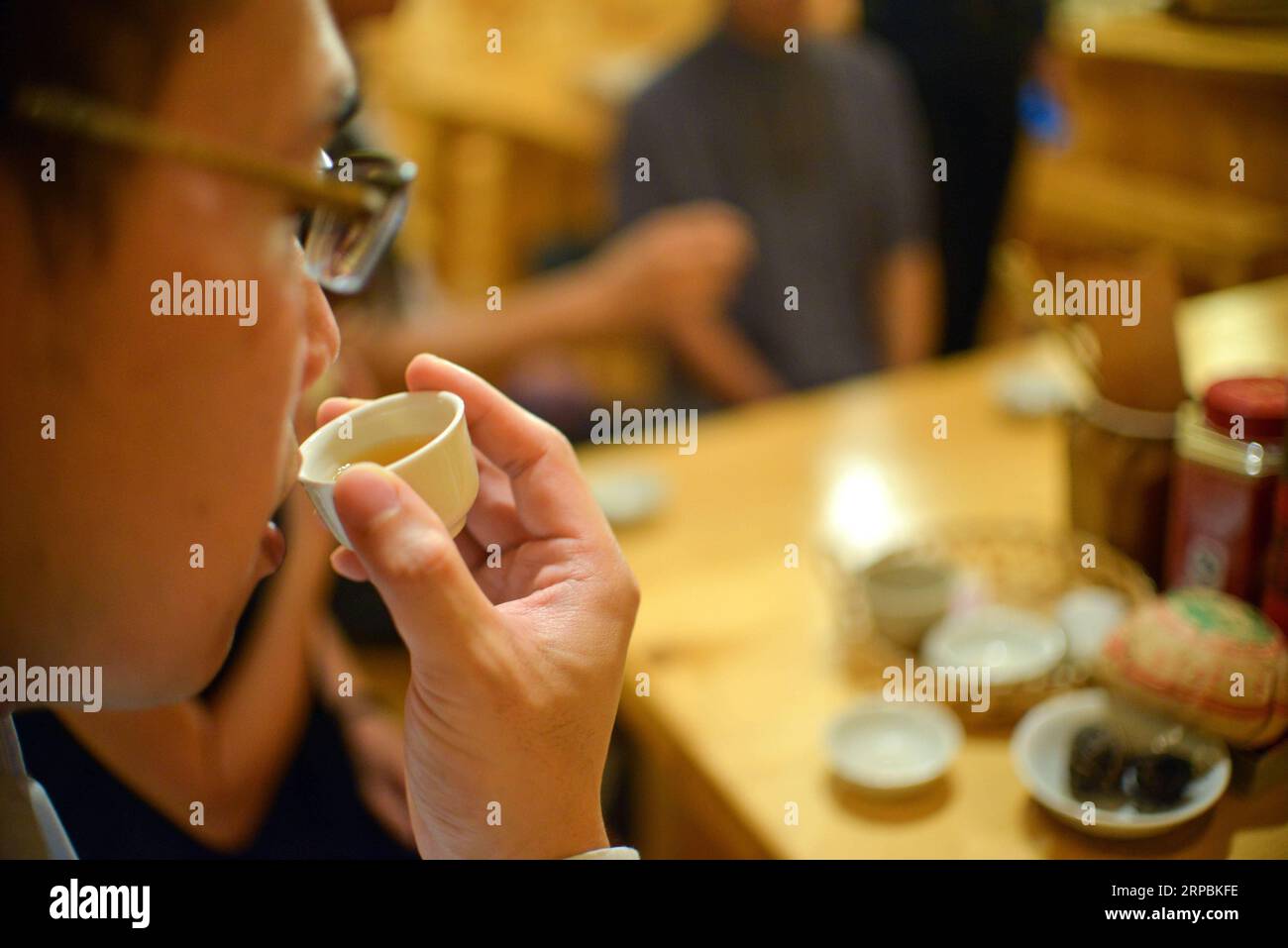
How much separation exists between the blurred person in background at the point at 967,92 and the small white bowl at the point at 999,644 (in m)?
2.73

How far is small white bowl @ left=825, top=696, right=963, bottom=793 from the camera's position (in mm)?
1107

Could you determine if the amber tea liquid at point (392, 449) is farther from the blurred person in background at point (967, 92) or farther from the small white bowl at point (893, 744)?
the blurred person in background at point (967, 92)

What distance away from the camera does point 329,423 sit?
0.74 meters

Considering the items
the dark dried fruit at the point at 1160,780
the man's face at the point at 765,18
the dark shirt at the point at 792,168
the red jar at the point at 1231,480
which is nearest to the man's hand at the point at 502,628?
the dark dried fruit at the point at 1160,780

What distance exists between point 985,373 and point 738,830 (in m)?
1.25

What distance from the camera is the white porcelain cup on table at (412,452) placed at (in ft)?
2.23

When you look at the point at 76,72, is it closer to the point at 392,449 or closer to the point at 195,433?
the point at 195,433

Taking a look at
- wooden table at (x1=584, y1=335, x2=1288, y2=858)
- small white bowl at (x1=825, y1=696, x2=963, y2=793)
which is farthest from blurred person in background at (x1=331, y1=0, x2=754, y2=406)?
small white bowl at (x1=825, y1=696, x2=963, y2=793)

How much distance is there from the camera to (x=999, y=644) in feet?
4.27

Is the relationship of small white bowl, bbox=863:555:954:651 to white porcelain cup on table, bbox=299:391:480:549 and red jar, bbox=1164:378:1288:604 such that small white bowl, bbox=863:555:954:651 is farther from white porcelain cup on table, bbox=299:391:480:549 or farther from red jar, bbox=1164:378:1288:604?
white porcelain cup on table, bbox=299:391:480:549

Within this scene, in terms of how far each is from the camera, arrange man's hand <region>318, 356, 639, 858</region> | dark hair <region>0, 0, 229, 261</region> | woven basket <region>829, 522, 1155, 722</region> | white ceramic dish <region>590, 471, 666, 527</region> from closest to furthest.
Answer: dark hair <region>0, 0, 229, 261</region> → man's hand <region>318, 356, 639, 858</region> → woven basket <region>829, 522, 1155, 722</region> → white ceramic dish <region>590, 471, 666, 527</region>

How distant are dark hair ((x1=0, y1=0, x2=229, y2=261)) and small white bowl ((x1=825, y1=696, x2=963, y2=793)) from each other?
852mm
